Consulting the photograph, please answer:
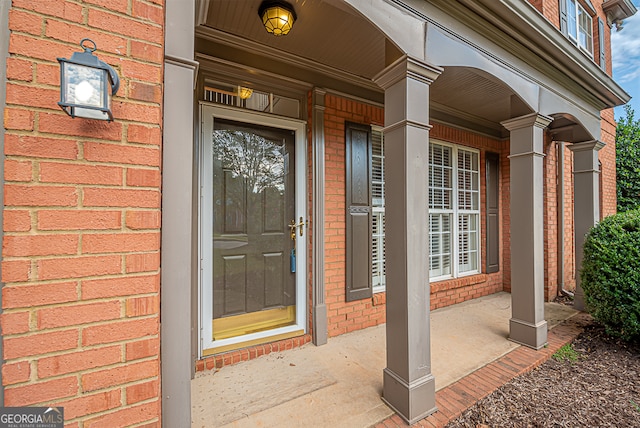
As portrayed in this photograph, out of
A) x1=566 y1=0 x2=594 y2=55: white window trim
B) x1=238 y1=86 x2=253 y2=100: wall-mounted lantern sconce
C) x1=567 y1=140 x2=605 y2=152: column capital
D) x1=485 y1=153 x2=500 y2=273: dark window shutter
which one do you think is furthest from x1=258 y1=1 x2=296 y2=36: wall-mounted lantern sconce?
x1=566 y1=0 x2=594 y2=55: white window trim

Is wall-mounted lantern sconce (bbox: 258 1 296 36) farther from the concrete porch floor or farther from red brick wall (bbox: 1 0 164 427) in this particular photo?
the concrete porch floor

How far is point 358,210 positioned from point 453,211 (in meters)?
2.01

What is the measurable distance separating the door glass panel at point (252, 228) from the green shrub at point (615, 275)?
130 inches

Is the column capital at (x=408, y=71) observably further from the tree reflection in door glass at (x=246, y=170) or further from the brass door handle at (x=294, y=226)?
the brass door handle at (x=294, y=226)

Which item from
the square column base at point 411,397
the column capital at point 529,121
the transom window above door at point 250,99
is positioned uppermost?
Answer: the transom window above door at point 250,99

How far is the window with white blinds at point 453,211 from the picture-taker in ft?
13.3

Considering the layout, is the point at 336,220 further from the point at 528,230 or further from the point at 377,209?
the point at 528,230

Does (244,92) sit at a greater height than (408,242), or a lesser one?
greater

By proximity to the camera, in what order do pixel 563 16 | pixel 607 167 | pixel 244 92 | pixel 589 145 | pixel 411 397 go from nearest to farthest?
pixel 411 397 → pixel 244 92 → pixel 589 145 → pixel 563 16 → pixel 607 167

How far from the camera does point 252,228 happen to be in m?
2.62

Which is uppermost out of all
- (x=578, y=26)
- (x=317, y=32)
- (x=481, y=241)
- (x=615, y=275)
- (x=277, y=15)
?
(x=578, y=26)

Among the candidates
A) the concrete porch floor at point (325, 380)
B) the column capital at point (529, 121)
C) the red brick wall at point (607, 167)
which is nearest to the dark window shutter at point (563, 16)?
the red brick wall at point (607, 167)

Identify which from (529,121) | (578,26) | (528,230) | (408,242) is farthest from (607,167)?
(408,242)

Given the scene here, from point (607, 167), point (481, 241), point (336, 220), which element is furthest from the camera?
point (607, 167)
